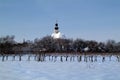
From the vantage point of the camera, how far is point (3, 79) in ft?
68.2

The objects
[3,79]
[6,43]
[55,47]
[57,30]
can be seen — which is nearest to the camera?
[3,79]

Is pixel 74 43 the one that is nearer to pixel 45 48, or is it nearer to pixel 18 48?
pixel 45 48

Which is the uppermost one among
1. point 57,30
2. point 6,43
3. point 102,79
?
point 57,30

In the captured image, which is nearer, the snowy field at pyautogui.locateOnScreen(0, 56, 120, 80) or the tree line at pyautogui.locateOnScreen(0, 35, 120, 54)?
the snowy field at pyautogui.locateOnScreen(0, 56, 120, 80)

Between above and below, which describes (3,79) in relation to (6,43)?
below

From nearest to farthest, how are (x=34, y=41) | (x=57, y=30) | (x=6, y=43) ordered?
1. (x=6, y=43)
2. (x=34, y=41)
3. (x=57, y=30)

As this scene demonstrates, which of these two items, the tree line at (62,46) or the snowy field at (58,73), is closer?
the snowy field at (58,73)

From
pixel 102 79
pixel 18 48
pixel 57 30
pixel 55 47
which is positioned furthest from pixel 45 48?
pixel 102 79

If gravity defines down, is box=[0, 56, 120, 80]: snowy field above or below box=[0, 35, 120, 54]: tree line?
below

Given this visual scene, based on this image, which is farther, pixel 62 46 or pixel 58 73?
pixel 62 46

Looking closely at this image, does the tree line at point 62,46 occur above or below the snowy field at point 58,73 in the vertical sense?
above

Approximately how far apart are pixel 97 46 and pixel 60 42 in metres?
18.9

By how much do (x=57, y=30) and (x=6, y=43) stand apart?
4815 centimetres

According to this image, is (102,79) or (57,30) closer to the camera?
(102,79)
